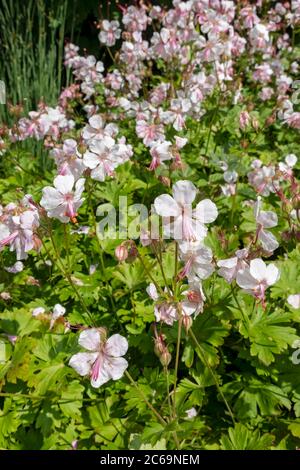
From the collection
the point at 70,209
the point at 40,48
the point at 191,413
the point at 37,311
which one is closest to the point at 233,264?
the point at 70,209

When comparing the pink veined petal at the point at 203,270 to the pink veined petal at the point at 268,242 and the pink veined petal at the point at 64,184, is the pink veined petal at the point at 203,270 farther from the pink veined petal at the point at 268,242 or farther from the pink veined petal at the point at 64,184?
the pink veined petal at the point at 64,184

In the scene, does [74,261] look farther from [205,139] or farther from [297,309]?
[205,139]

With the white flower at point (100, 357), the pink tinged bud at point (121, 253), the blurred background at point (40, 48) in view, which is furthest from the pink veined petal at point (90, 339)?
the blurred background at point (40, 48)

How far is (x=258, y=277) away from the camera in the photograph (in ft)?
5.20

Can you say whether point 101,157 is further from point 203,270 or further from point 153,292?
point 203,270

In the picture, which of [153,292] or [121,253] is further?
[153,292]

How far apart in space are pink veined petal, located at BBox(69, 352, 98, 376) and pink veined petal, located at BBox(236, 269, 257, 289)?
546 millimetres

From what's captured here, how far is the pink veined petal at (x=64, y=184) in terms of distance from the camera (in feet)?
5.30

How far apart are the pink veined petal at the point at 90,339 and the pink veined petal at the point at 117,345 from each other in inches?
1.5

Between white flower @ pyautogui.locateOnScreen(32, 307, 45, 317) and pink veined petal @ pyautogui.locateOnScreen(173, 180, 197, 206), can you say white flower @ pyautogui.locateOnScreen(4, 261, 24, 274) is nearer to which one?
white flower @ pyautogui.locateOnScreen(32, 307, 45, 317)

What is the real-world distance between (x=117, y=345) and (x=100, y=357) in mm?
82

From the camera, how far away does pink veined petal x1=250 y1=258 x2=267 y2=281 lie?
1.57 m

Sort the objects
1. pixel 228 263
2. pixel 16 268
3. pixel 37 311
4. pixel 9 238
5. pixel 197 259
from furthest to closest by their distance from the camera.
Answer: pixel 16 268 → pixel 37 311 → pixel 9 238 → pixel 228 263 → pixel 197 259

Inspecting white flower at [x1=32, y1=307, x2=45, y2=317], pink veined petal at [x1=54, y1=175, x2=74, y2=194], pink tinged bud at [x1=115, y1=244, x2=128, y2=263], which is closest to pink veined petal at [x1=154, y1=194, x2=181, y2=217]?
pink tinged bud at [x1=115, y1=244, x2=128, y2=263]
